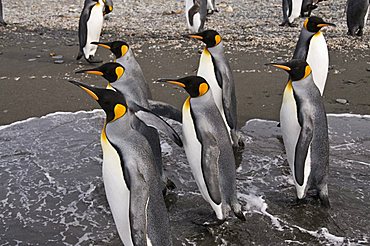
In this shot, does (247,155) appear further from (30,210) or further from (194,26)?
(194,26)

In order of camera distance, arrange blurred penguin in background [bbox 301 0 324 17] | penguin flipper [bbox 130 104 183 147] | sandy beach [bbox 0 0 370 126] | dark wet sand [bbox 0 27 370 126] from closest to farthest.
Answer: penguin flipper [bbox 130 104 183 147] < dark wet sand [bbox 0 27 370 126] < sandy beach [bbox 0 0 370 126] < blurred penguin in background [bbox 301 0 324 17]

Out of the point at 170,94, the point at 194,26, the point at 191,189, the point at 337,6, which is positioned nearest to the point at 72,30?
the point at 194,26

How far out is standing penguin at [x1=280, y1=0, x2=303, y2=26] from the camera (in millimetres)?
10930

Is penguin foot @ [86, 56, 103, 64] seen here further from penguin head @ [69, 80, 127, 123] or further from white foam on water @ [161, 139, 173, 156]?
penguin head @ [69, 80, 127, 123]

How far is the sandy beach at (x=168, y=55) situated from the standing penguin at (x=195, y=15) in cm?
27

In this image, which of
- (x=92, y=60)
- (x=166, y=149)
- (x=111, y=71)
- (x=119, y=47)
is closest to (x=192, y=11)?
(x=92, y=60)

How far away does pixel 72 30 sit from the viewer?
36.6 ft

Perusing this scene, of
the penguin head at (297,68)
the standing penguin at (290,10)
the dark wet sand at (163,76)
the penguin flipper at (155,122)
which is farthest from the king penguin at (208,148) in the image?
the standing penguin at (290,10)

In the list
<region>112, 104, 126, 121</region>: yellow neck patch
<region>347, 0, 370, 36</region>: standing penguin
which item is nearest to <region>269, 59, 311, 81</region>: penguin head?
<region>112, 104, 126, 121</region>: yellow neck patch

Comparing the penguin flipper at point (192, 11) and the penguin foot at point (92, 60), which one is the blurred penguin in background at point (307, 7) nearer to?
the penguin flipper at point (192, 11)

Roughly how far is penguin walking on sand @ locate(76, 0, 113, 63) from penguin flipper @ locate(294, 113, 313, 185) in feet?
16.9

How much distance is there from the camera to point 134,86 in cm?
407

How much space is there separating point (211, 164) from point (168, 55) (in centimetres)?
520

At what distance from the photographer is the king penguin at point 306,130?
12.6 feet
